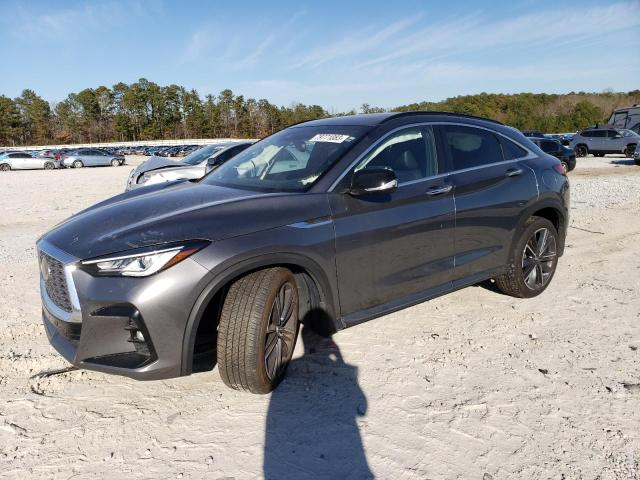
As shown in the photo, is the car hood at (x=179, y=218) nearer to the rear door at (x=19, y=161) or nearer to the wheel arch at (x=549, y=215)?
the wheel arch at (x=549, y=215)

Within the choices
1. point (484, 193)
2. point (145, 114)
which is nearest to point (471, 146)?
point (484, 193)

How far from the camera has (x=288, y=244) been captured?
9.29ft

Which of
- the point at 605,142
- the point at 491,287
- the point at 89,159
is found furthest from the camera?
the point at 89,159

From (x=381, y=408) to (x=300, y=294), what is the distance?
0.89 meters

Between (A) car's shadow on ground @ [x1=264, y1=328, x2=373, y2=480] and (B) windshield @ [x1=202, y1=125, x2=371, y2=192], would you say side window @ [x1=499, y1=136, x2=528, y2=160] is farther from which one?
(A) car's shadow on ground @ [x1=264, y1=328, x2=373, y2=480]

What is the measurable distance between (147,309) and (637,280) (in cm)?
488

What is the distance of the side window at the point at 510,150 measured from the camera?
14.1 ft

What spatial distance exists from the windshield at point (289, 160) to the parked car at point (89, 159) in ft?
126

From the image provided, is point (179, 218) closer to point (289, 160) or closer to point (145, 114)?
point (289, 160)

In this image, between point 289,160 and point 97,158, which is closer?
point 289,160

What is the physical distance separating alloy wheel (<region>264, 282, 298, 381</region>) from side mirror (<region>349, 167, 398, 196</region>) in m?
0.77

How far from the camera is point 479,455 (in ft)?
7.91

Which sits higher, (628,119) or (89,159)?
(89,159)

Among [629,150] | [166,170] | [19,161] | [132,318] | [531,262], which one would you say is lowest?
[531,262]
